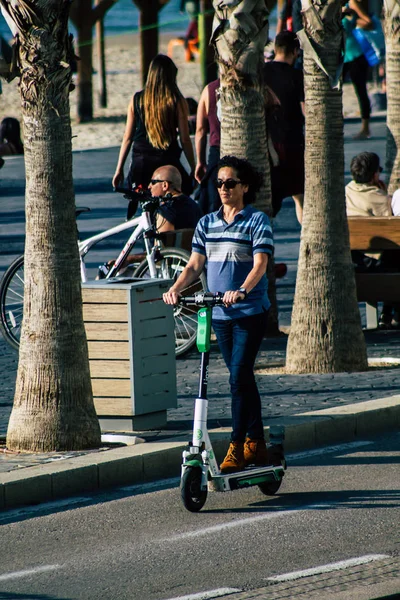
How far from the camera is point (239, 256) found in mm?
7750

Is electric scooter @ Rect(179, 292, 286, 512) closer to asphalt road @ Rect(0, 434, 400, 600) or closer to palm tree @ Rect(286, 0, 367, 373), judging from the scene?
asphalt road @ Rect(0, 434, 400, 600)

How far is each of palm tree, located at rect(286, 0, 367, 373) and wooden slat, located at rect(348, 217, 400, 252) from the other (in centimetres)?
140

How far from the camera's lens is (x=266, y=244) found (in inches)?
302

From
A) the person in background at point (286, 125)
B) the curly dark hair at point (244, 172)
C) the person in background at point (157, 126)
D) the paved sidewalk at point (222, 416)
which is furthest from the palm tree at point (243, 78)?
the curly dark hair at point (244, 172)

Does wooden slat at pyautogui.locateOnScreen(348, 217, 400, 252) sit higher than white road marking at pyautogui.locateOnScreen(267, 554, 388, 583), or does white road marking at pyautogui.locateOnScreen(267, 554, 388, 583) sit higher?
wooden slat at pyautogui.locateOnScreen(348, 217, 400, 252)

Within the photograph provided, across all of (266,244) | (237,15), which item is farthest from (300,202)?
(266,244)

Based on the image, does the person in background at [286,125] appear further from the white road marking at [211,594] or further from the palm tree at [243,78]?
the white road marking at [211,594]

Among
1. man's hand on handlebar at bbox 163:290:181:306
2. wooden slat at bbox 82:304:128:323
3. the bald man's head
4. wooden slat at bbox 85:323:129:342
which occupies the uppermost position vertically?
the bald man's head

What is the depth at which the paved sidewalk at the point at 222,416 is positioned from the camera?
7.95 meters

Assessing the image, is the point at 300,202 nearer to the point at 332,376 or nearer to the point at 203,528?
the point at 332,376

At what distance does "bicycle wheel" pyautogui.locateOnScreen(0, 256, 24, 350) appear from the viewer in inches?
466

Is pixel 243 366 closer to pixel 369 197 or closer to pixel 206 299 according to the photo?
pixel 206 299

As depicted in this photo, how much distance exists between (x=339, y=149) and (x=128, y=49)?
2073 inches

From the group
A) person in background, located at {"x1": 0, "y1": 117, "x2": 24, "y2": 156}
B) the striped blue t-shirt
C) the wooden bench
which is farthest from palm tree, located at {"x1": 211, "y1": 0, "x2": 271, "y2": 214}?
person in background, located at {"x1": 0, "y1": 117, "x2": 24, "y2": 156}
